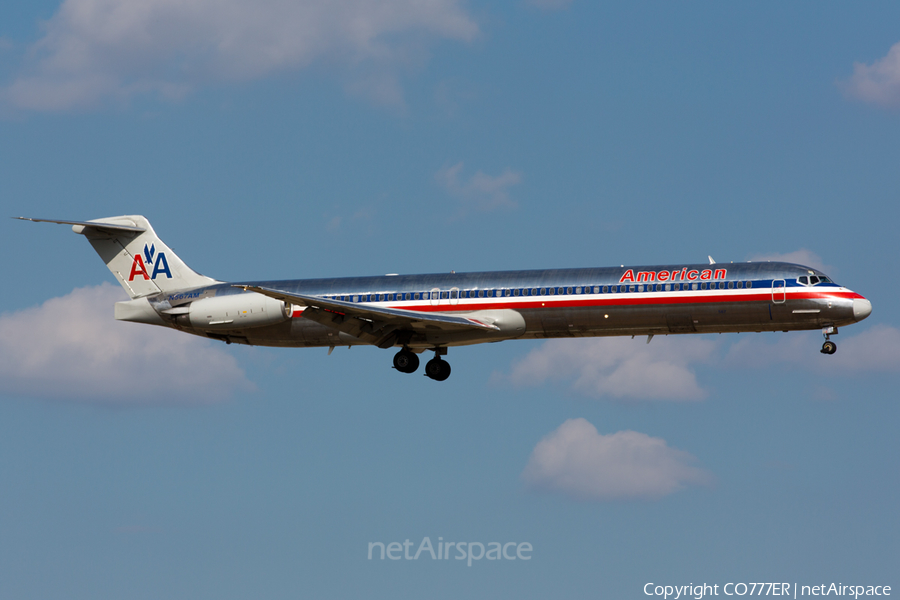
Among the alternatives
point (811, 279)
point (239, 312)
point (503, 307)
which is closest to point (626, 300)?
point (503, 307)

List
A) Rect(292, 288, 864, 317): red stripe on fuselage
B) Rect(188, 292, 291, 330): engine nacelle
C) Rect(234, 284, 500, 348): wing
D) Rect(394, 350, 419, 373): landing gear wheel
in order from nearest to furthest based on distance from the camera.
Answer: Rect(292, 288, 864, 317): red stripe on fuselage → Rect(234, 284, 500, 348): wing → Rect(188, 292, 291, 330): engine nacelle → Rect(394, 350, 419, 373): landing gear wheel

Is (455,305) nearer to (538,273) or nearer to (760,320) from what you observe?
(538,273)

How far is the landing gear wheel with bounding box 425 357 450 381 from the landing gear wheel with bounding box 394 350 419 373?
553 millimetres

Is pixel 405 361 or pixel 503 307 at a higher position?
pixel 503 307

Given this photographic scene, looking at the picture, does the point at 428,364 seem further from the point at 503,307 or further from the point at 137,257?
the point at 137,257

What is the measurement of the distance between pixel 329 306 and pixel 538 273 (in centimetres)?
736

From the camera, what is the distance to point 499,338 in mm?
38000

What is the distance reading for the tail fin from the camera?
1730 inches

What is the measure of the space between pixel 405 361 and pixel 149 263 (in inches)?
475

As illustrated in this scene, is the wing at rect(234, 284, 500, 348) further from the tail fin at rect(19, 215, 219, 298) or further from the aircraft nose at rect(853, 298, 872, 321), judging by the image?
the aircraft nose at rect(853, 298, 872, 321)

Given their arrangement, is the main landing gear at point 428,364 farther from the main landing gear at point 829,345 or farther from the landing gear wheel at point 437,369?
the main landing gear at point 829,345

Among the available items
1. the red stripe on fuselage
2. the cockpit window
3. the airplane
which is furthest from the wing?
the cockpit window

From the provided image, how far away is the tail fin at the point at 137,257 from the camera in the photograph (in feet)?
144

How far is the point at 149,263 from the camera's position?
146 feet
